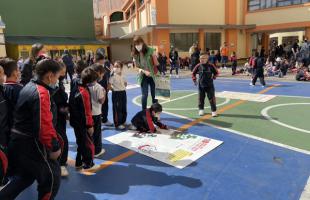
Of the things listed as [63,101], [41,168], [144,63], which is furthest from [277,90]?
[41,168]

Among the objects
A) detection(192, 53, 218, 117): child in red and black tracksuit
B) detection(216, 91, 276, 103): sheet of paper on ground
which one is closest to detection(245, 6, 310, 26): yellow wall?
detection(216, 91, 276, 103): sheet of paper on ground

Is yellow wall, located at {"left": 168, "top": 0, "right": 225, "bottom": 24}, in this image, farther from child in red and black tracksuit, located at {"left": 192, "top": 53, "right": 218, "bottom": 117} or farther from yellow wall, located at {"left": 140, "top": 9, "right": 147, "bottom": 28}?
child in red and black tracksuit, located at {"left": 192, "top": 53, "right": 218, "bottom": 117}

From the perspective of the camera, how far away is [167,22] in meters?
24.3

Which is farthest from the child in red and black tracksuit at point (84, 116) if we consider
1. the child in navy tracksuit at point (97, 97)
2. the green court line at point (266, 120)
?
the green court line at point (266, 120)

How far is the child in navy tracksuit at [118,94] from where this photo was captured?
6.37 metres

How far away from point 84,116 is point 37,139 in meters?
1.23

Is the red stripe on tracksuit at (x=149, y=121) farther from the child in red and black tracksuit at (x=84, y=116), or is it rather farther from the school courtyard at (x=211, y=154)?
the child in red and black tracksuit at (x=84, y=116)

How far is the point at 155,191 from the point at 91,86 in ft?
6.08

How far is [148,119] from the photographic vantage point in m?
5.88

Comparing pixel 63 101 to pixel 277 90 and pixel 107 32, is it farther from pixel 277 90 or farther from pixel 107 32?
pixel 107 32

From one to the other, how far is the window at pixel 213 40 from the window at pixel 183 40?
1288 mm

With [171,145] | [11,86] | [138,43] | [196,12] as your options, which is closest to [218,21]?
[196,12]

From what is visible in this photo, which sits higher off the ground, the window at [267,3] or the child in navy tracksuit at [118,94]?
the window at [267,3]

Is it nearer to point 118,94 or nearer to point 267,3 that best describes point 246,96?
point 118,94
